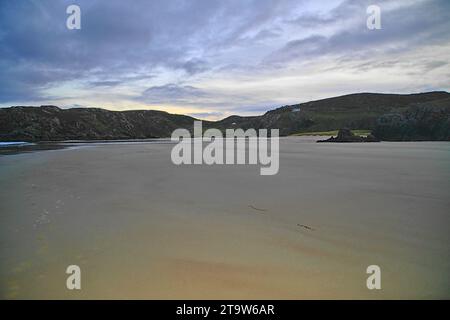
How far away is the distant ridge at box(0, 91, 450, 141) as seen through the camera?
48.6 meters

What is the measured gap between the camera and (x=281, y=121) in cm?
15662

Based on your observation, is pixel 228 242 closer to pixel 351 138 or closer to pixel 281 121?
pixel 351 138

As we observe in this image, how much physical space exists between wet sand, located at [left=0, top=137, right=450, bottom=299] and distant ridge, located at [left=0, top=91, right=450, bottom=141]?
4654 centimetres

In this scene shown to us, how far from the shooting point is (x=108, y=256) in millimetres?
3811

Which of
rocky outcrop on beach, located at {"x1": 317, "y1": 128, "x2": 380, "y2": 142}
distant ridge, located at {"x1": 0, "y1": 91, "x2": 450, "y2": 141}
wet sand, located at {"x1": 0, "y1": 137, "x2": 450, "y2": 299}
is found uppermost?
distant ridge, located at {"x1": 0, "y1": 91, "x2": 450, "y2": 141}

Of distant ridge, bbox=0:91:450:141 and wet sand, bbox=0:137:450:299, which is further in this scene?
distant ridge, bbox=0:91:450:141

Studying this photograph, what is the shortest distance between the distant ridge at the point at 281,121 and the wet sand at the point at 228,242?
153 ft

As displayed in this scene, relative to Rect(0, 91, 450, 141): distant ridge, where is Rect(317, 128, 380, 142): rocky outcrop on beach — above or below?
below

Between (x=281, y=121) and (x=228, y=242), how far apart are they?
157523mm

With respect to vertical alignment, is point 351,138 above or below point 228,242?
above

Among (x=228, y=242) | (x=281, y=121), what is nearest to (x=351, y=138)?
(x=228, y=242)

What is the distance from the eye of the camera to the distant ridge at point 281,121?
4856 cm

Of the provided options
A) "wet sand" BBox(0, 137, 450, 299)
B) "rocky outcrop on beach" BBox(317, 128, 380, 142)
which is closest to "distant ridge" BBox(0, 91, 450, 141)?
"rocky outcrop on beach" BBox(317, 128, 380, 142)

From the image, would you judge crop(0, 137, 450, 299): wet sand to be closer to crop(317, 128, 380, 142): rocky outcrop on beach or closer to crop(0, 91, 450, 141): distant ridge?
crop(317, 128, 380, 142): rocky outcrop on beach
